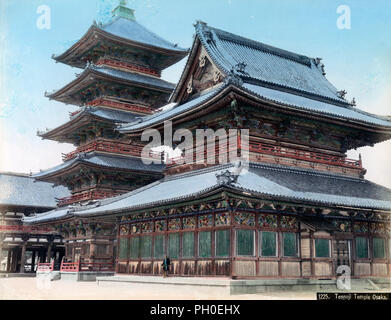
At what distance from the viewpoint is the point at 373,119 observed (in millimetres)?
32094

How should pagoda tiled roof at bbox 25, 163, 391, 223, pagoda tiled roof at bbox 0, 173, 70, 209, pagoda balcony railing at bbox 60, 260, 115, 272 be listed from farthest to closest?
1. pagoda tiled roof at bbox 0, 173, 70, 209
2. pagoda balcony railing at bbox 60, 260, 115, 272
3. pagoda tiled roof at bbox 25, 163, 391, 223

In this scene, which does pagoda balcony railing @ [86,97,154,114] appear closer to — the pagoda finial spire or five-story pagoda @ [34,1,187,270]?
five-story pagoda @ [34,1,187,270]

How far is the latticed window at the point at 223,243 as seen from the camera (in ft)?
78.0

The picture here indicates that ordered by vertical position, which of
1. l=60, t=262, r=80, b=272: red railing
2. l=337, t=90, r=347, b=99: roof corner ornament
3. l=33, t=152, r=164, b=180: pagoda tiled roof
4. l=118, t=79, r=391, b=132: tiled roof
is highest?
l=337, t=90, r=347, b=99: roof corner ornament

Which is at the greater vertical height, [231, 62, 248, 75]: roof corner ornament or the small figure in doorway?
[231, 62, 248, 75]: roof corner ornament

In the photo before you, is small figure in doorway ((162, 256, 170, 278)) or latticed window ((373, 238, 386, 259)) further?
latticed window ((373, 238, 386, 259))

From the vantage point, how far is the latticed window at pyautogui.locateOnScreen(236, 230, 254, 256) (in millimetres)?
23688

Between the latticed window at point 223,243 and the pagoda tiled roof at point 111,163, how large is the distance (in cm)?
1663

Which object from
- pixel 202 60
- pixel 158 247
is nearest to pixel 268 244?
pixel 158 247

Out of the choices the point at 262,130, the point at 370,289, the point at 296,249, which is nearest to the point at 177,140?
the point at 262,130

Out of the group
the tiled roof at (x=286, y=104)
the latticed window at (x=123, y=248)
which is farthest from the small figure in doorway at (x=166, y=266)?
the tiled roof at (x=286, y=104)

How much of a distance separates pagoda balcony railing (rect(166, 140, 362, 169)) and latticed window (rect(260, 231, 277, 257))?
4.72 m

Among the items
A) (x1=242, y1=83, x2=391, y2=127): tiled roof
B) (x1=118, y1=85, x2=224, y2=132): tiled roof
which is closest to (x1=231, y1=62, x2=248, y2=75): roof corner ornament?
(x1=242, y1=83, x2=391, y2=127): tiled roof

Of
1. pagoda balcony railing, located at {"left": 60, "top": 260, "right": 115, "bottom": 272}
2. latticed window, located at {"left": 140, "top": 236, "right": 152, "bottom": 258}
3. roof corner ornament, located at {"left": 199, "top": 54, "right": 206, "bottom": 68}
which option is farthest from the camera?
pagoda balcony railing, located at {"left": 60, "top": 260, "right": 115, "bottom": 272}
